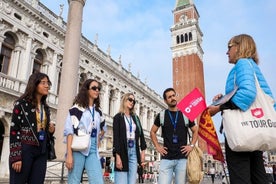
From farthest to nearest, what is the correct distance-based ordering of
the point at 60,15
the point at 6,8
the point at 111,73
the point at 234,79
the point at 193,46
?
the point at 193,46 → the point at 111,73 → the point at 60,15 → the point at 6,8 → the point at 234,79

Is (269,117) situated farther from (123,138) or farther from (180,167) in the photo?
(123,138)

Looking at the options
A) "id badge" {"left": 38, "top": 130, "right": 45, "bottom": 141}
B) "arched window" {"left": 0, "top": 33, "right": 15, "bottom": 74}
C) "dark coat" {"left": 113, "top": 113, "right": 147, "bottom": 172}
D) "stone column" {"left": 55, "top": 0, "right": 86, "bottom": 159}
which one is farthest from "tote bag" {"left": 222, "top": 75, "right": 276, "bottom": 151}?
"arched window" {"left": 0, "top": 33, "right": 15, "bottom": 74}

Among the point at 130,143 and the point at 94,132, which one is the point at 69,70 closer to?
the point at 130,143

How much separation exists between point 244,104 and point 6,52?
52.2 ft

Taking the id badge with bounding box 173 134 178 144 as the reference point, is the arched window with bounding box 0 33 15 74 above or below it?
above

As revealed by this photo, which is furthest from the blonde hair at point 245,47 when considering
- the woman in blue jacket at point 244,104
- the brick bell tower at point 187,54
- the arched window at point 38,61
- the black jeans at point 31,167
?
the brick bell tower at point 187,54

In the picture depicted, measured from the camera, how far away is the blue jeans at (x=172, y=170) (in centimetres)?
373

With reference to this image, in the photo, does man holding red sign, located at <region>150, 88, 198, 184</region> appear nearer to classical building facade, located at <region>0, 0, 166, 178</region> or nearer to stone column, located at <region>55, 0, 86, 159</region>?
stone column, located at <region>55, 0, 86, 159</region>

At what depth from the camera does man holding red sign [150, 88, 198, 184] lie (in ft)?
12.3

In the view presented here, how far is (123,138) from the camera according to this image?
410cm

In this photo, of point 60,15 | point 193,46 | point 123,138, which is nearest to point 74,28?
point 123,138

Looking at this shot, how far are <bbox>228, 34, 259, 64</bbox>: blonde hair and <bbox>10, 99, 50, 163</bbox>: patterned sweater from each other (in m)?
2.57

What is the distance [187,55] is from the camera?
52.3 meters

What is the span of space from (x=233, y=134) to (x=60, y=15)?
1964 centimetres
